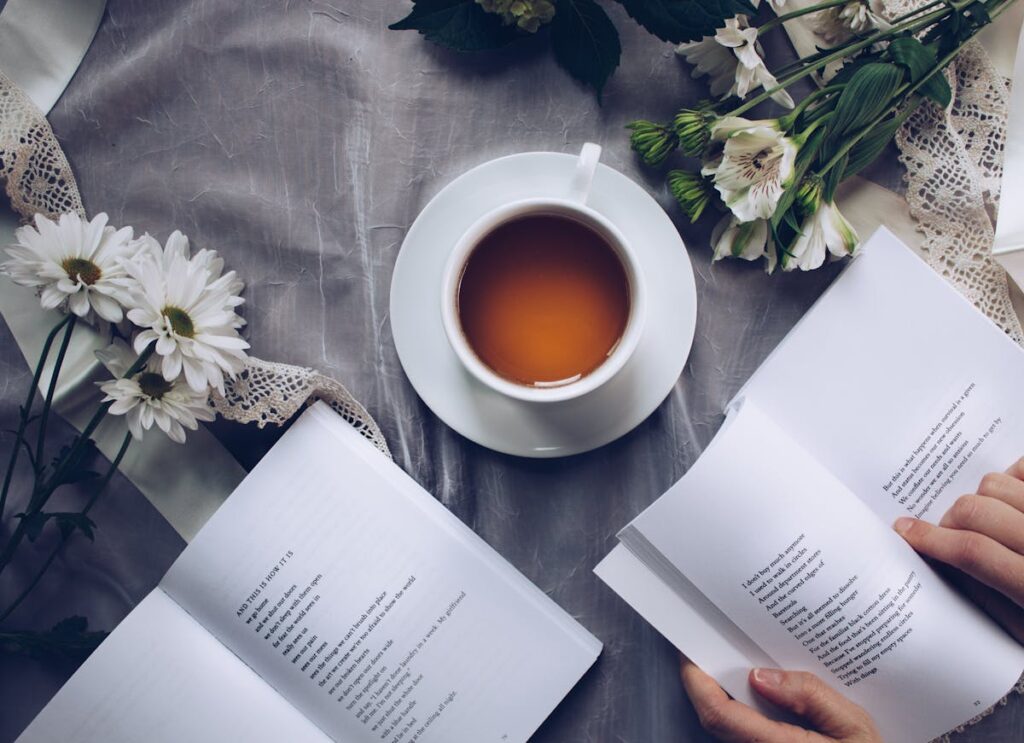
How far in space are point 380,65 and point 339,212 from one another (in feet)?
0.52

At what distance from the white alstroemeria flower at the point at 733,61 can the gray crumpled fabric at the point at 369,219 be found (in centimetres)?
3

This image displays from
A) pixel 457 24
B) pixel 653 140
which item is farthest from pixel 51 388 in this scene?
pixel 653 140

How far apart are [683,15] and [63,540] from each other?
0.77 m

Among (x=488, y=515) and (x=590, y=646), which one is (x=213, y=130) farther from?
(x=590, y=646)

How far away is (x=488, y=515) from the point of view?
0.76m

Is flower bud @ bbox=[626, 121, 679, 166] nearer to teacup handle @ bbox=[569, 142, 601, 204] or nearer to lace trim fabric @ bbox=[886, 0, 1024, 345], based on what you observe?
teacup handle @ bbox=[569, 142, 601, 204]

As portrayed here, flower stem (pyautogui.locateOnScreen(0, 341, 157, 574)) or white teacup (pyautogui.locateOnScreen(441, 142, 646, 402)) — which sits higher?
white teacup (pyautogui.locateOnScreen(441, 142, 646, 402))

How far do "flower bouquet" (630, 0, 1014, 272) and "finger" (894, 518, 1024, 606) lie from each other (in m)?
0.29

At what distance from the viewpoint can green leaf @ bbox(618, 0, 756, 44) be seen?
621 mm

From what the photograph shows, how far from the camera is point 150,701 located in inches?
27.8

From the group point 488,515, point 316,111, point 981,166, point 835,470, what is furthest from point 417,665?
point 981,166

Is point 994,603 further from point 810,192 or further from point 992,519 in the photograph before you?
point 810,192

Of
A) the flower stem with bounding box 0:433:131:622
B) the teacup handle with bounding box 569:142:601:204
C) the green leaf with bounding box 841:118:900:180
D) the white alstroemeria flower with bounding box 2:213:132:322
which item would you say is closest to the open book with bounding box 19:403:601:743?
the flower stem with bounding box 0:433:131:622

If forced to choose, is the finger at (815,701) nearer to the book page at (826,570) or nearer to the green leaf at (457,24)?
the book page at (826,570)
